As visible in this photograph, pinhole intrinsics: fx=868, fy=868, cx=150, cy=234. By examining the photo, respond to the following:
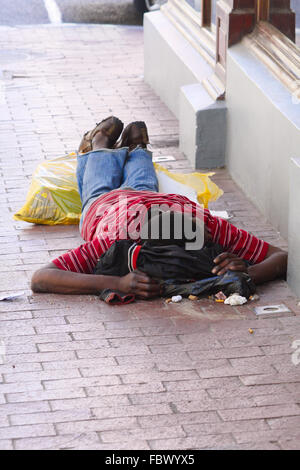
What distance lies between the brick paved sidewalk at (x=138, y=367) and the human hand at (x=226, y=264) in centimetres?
19

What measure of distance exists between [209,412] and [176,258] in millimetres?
1208

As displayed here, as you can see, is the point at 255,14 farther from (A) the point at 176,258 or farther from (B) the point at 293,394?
(B) the point at 293,394

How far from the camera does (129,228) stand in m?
4.99

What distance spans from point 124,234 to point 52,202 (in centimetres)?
128

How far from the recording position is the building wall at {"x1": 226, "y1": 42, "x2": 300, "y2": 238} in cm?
580

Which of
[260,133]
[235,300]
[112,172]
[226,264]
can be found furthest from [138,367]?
[260,133]

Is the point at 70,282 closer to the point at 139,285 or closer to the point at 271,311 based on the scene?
the point at 139,285

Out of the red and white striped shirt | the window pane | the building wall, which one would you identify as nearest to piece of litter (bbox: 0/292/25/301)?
the red and white striped shirt

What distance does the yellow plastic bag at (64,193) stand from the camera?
6098 mm

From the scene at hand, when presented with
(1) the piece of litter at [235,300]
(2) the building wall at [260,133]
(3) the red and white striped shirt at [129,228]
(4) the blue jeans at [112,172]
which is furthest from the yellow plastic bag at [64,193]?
(1) the piece of litter at [235,300]

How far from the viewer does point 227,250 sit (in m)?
5.23

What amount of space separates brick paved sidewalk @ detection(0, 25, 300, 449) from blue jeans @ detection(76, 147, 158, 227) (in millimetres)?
367

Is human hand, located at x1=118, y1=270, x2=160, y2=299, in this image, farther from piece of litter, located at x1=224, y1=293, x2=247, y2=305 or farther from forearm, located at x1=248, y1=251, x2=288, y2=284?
forearm, located at x1=248, y1=251, x2=288, y2=284

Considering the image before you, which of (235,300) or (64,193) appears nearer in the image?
(235,300)
